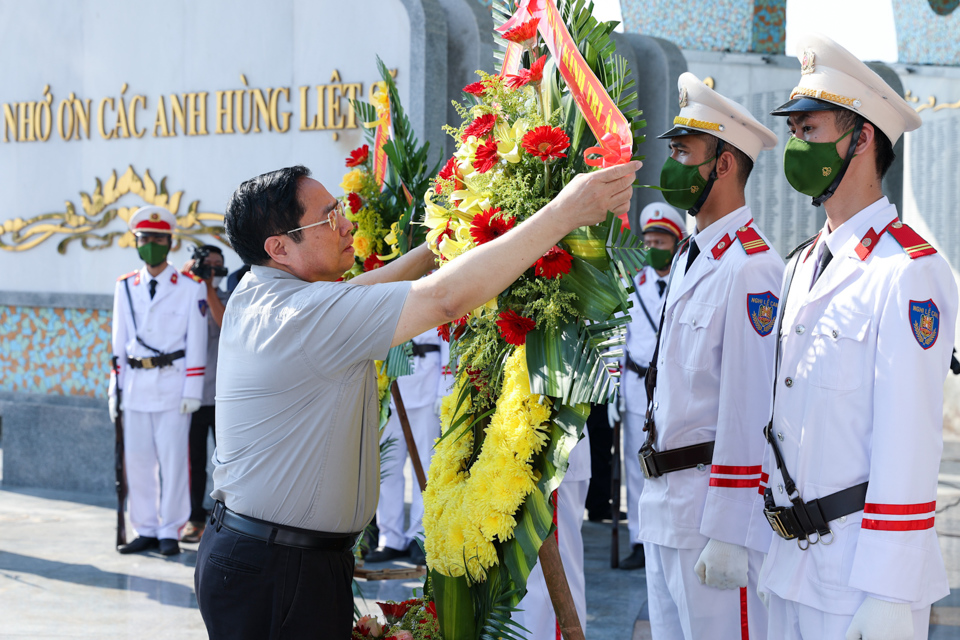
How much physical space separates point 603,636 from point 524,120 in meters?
2.59

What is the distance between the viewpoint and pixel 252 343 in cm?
195

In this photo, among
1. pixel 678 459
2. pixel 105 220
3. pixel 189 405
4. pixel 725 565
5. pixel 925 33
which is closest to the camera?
pixel 725 565

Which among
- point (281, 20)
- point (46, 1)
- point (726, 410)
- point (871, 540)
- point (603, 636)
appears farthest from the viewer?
point (46, 1)

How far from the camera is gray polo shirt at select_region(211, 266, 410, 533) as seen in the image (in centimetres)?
187

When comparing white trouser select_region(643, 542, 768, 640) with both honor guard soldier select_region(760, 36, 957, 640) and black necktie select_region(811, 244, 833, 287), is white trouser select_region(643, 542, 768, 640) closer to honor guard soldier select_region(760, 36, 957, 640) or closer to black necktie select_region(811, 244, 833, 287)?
honor guard soldier select_region(760, 36, 957, 640)

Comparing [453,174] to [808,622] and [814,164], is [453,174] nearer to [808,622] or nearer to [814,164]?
[814,164]

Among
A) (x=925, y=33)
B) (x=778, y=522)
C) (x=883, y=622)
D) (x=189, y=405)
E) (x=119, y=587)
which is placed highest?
(x=925, y=33)

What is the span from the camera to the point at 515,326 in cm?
199

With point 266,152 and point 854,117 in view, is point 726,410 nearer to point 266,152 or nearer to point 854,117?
point 854,117

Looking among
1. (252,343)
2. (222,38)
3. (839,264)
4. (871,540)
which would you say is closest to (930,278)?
(839,264)

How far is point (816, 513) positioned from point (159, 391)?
4.37 meters

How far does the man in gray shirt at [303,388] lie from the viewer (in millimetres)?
1799

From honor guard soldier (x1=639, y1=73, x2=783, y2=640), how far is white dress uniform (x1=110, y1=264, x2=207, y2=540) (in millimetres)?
3538

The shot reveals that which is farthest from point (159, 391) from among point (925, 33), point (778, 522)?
point (925, 33)
